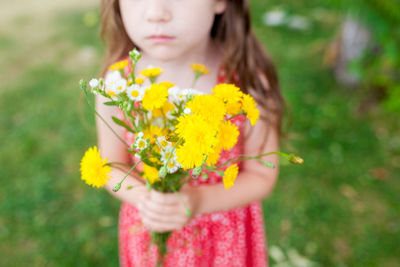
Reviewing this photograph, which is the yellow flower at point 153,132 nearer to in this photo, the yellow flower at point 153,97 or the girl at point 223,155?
the yellow flower at point 153,97

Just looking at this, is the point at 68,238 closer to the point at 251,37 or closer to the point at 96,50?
the point at 251,37

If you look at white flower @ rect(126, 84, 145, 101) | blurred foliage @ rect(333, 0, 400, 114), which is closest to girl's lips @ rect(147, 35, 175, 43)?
white flower @ rect(126, 84, 145, 101)

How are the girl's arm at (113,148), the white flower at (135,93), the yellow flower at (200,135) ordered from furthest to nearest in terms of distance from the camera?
the girl's arm at (113,148) < the white flower at (135,93) < the yellow flower at (200,135)

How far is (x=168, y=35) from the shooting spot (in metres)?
0.97

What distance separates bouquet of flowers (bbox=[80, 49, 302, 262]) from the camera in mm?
631

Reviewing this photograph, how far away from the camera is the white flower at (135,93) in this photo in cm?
72

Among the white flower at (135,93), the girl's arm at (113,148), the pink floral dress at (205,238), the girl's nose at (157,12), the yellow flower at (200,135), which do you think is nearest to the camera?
the yellow flower at (200,135)

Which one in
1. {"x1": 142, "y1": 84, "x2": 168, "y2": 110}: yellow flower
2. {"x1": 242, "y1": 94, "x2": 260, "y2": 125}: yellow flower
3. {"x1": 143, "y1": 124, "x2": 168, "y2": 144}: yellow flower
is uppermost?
{"x1": 142, "y1": 84, "x2": 168, "y2": 110}: yellow flower

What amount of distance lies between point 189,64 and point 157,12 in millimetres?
390

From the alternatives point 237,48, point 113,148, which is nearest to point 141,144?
point 113,148

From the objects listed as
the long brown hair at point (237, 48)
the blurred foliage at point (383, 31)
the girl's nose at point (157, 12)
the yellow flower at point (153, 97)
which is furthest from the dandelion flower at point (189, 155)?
the blurred foliage at point (383, 31)

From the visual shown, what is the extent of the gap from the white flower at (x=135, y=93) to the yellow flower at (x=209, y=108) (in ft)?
0.39

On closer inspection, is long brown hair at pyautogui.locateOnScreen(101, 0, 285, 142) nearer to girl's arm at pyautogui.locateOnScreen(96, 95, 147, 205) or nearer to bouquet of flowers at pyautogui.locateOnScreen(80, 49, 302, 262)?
girl's arm at pyautogui.locateOnScreen(96, 95, 147, 205)

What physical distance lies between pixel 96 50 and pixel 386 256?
3.34 metres
